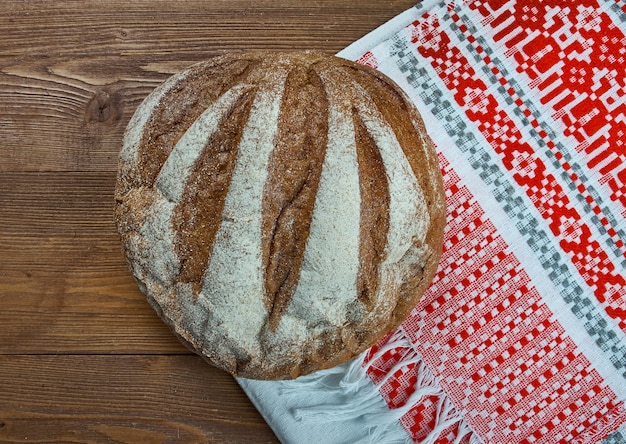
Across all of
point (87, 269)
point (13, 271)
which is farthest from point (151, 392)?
point (13, 271)

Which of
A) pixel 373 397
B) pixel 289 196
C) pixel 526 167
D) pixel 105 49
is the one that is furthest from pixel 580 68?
pixel 105 49

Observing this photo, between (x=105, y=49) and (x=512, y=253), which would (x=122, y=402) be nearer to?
(x=105, y=49)

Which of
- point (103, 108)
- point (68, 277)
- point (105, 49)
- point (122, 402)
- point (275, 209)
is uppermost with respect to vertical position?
point (105, 49)

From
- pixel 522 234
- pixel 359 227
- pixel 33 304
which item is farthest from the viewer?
pixel 33 304

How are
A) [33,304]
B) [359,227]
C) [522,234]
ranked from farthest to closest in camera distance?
[33,304], [522,234], [359,227]

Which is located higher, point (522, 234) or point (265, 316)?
point (265, 316)

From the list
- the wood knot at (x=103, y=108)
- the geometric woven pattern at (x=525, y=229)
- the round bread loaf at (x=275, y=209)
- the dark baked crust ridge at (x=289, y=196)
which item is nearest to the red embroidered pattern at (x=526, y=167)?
the geometric woven pattern at (x=525, y=229)

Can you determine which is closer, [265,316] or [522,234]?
[265,316]

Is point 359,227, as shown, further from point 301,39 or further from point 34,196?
point 34,196
